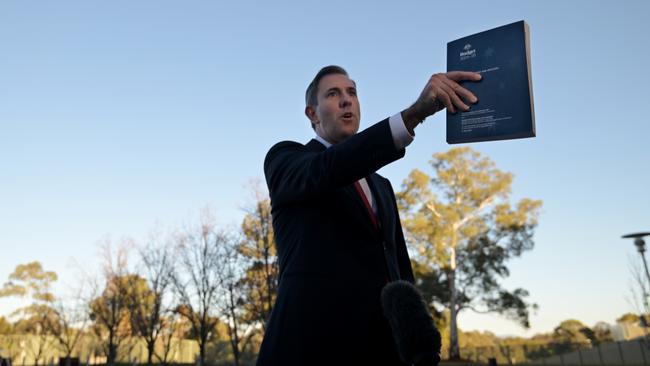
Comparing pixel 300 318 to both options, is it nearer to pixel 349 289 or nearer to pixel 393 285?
pixel 349 289

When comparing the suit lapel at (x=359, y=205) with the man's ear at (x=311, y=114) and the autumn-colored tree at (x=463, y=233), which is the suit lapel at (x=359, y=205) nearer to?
the man's ear at (x=311, y=114)

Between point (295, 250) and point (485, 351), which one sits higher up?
point (295, 250)

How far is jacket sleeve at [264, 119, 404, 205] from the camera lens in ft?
5.66

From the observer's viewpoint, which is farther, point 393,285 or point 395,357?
point 395,357

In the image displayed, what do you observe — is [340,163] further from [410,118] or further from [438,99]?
[438,99]

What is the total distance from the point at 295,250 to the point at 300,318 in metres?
0.26

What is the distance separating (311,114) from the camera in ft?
8.20

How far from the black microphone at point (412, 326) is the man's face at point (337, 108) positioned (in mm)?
983

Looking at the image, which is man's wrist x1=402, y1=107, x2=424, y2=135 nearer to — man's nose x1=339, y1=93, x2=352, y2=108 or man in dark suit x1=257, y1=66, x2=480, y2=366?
man in dark suit x1=257, y1=66, x2=480, y2=366

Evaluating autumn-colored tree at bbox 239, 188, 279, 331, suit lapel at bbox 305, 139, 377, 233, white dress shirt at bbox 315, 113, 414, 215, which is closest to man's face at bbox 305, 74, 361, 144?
suit lapel at bbox 305, 139, 377, 233

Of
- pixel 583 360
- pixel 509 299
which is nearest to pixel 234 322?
pixel 509 299

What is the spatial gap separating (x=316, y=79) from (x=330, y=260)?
99cm

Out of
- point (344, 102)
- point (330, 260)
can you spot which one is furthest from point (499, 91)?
point (330, 260)

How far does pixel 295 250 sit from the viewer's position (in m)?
1.96
